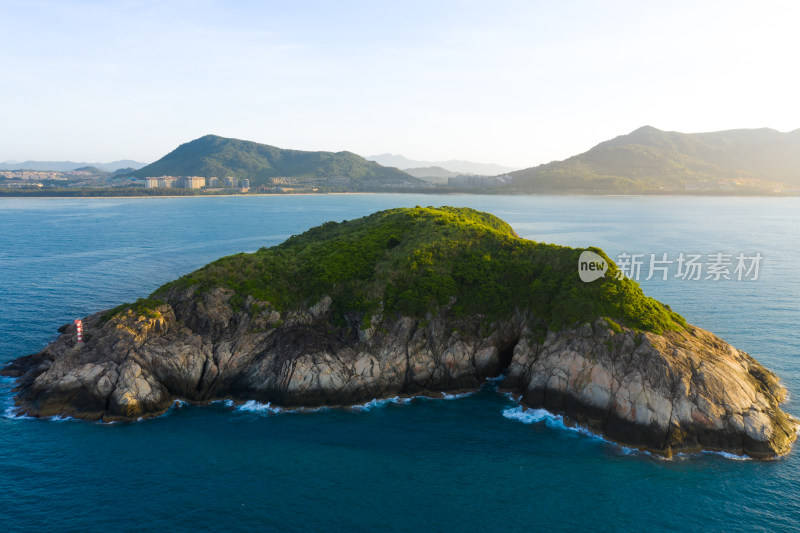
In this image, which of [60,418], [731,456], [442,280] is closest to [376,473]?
[442,280]

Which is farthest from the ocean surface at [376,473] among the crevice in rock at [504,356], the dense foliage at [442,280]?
the dense foliage at [442,280]

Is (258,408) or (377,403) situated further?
(377,403)

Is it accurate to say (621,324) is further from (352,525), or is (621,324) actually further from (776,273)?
(776,273)

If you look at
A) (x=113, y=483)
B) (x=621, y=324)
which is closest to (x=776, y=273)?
(x=621, y=324)

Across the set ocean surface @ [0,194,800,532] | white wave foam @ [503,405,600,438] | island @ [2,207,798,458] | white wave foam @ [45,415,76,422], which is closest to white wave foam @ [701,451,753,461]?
ocean surface @ [0,194,800,532]

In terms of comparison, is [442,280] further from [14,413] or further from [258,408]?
[14,413]

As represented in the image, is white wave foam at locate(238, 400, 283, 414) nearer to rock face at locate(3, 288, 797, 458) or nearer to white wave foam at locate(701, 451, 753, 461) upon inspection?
rock face at locate(3, 288, 797, 458)

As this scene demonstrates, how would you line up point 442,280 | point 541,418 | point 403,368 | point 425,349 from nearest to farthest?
point 541,418, point 403,368, point 425,349, point 442,280
